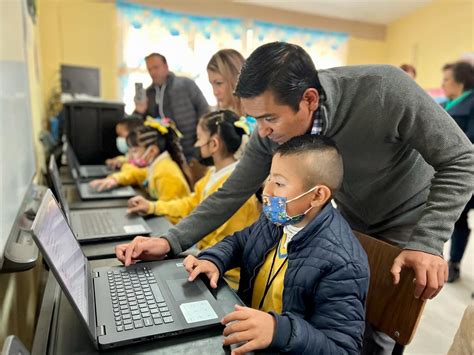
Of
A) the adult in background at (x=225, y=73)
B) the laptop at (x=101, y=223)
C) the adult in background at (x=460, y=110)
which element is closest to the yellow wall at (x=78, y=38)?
the adult in background at (x=225, y=73)

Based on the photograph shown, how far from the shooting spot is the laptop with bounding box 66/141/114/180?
219 centimetres

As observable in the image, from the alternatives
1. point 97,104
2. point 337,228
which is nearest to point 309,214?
point 337,228

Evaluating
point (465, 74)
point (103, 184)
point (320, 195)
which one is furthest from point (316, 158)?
point (465, 74)

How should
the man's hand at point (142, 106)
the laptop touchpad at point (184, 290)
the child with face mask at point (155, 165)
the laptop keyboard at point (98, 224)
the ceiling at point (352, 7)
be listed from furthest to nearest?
1. the ceiling at point (352, 7)
2. the man's hand at point (142, 106)
3. the child with face mask at point (155, 165)
4. the laptop keyboard at point (98, 224)
5. the laptop touchpad at point (184, 290)

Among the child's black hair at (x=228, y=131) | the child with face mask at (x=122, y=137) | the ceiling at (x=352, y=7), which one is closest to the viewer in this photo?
the child's black hair at (x=228, y=131)

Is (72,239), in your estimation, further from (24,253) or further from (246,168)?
(246,168)

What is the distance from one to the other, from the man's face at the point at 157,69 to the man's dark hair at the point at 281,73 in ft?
5.83

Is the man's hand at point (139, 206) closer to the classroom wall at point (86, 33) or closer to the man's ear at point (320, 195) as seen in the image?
the man's ear at point (320, 195)

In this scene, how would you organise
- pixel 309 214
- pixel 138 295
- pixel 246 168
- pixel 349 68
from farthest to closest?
pixel 246 168
pixel 349 68
pixel 309 214
pixel 138 295

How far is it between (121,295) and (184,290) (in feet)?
0.42

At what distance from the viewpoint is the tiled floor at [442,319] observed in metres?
1.70

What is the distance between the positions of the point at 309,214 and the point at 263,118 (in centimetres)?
27

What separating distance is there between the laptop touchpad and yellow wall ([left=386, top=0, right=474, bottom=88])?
5.19m

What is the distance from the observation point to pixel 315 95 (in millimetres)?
898
